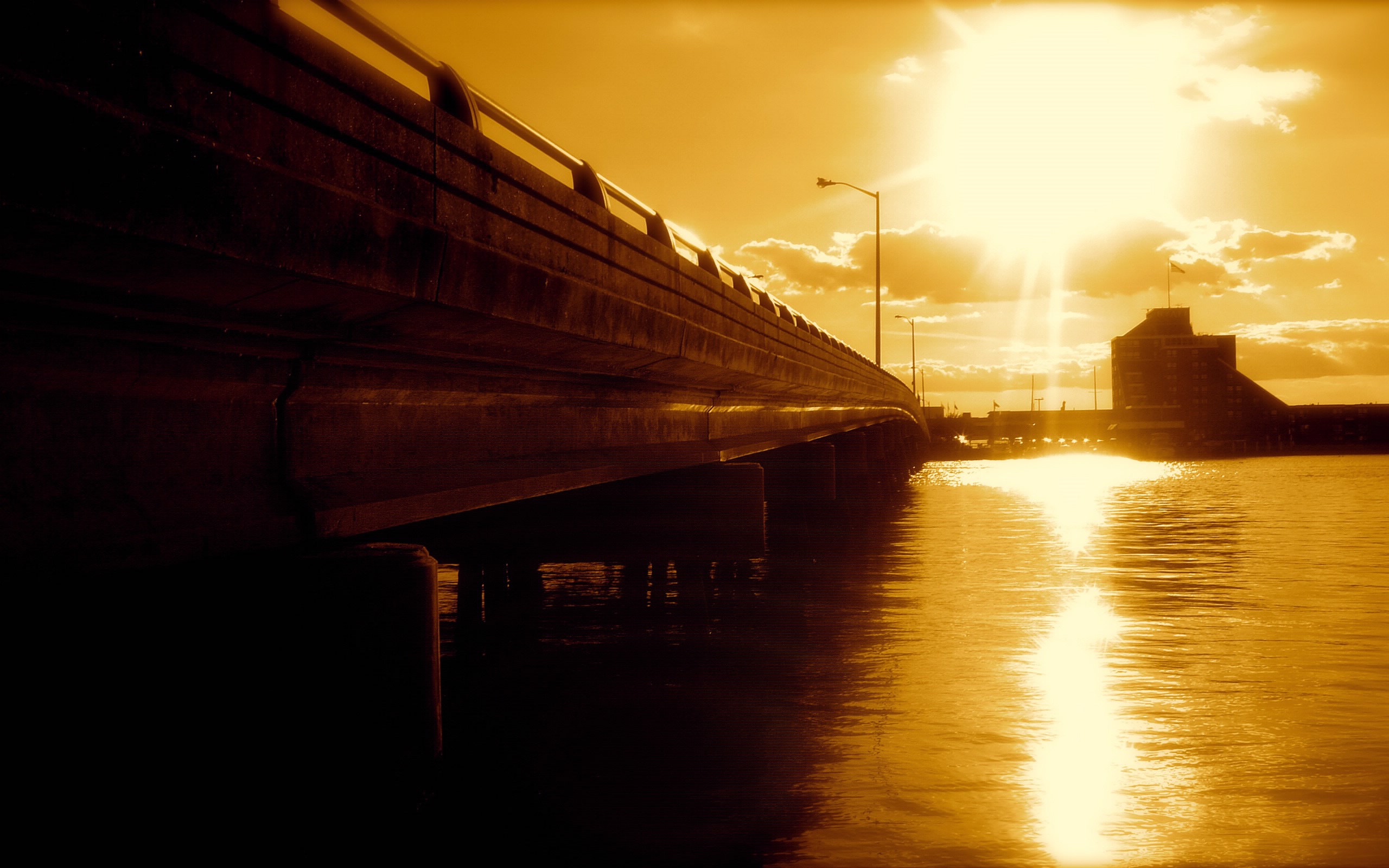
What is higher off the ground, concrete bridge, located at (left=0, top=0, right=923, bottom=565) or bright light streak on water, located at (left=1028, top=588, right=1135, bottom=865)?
concrete bridge, located at (left=0, top=0, right=923, bottom=565)

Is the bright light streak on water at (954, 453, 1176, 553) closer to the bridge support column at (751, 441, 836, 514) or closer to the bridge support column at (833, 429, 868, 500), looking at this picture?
the bridge support column at (751, 441, 836, 514)

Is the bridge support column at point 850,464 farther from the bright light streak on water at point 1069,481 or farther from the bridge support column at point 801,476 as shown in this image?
the bridge support column at point 801,476

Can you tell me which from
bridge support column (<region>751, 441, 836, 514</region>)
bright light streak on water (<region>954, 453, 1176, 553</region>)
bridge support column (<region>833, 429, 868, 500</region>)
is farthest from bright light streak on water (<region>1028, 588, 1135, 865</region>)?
bridge support column (<region>833, 429, 868, 500</region>)

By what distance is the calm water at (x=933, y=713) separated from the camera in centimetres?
717

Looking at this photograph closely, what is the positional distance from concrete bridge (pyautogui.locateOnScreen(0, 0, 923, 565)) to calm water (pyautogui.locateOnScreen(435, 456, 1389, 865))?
97.5 inches

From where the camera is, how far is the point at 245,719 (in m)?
4.71

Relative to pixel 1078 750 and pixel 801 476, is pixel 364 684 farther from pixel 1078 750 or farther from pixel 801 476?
pixel 801 476

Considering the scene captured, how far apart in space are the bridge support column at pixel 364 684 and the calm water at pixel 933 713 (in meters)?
2.12

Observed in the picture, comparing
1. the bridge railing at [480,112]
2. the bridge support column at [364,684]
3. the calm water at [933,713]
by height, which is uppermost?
the bridge railing at [480,112]

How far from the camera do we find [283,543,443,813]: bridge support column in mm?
4891

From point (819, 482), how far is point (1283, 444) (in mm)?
152737

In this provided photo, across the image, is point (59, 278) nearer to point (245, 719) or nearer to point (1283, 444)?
point (245, 719)

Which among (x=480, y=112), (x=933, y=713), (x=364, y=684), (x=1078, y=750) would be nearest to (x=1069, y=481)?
(x=933, y=713)

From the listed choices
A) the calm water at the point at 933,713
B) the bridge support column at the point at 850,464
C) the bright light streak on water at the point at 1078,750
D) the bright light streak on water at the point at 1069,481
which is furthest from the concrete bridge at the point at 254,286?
the bridge support column at the point at 850,464
